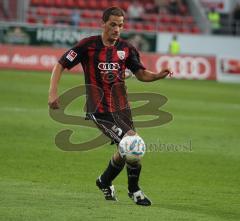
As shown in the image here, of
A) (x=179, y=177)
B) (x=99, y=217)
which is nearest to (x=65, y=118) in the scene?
(x=179, y=177)

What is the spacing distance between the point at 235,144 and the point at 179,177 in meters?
4.15

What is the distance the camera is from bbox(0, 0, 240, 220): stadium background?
341 inches

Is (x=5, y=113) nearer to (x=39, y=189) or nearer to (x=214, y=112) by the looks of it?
(x=214, y=112)

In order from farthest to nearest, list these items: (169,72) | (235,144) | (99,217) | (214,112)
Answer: (214,112), (235,144), (169,72), (99,217)

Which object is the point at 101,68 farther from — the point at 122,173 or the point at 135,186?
the point at 122,173

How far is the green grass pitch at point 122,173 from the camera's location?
8.12 m

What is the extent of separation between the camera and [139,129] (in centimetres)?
1744

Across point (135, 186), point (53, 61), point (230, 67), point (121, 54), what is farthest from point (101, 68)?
point (230, 67)

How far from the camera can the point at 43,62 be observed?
1288 inches

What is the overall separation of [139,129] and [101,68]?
343 inches

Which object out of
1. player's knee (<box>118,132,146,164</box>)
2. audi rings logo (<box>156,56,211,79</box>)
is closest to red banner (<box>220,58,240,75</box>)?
audi rings logo (<box>156,56,211,79</box>)

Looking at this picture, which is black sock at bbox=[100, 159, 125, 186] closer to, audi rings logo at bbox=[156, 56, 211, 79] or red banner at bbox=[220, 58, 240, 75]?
audi rings logo at bbox=[156, 56, 211, 79]

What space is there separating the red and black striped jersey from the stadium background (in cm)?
113

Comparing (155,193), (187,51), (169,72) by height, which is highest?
(169,72)
